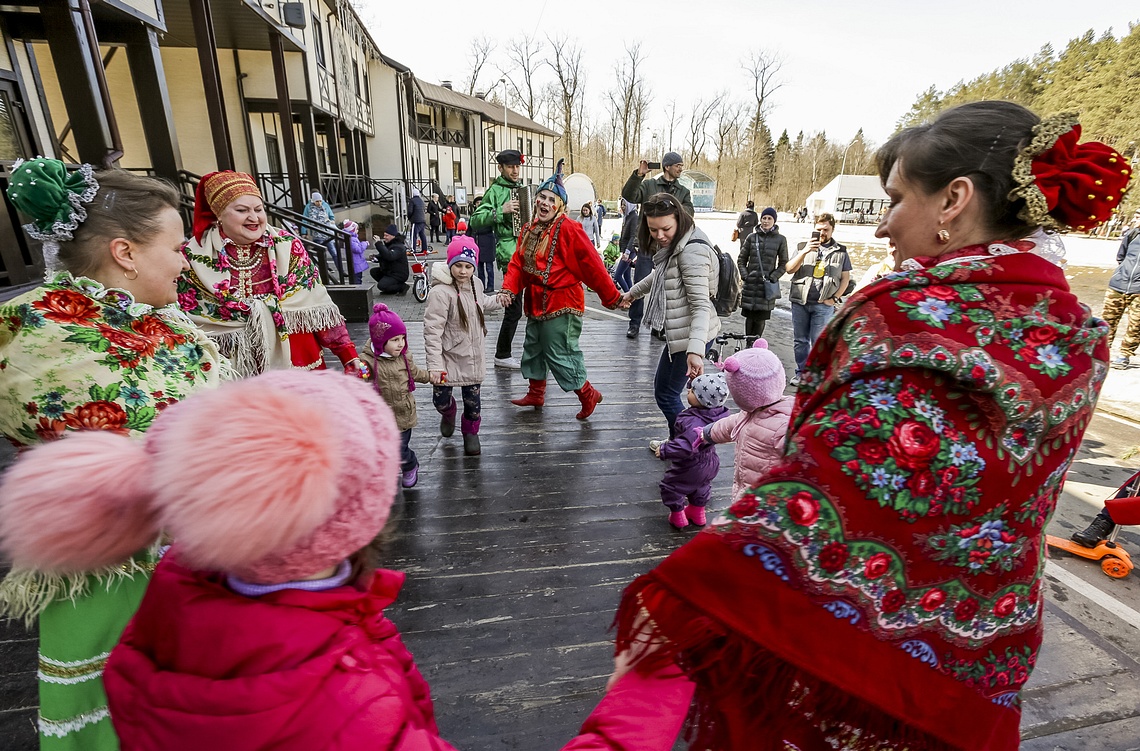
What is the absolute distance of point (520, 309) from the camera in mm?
5621

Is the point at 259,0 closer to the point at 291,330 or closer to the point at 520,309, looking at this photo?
the point at 520,309

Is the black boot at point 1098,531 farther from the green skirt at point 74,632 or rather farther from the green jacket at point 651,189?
the green jacket at point 651,189

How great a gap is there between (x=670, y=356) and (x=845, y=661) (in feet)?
9.25

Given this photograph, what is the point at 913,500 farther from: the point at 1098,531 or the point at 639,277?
the point at 639,277

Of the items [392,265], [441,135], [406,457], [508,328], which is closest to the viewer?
[406,457]

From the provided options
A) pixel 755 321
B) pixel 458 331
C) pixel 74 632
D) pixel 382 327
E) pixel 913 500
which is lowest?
pixel 755 321

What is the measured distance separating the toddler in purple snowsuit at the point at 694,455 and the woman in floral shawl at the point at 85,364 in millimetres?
2225

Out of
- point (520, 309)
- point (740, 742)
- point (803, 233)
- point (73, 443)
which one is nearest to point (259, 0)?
point (520, 309)

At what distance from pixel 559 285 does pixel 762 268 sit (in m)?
2.99

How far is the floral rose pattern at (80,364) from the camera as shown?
1.31 m

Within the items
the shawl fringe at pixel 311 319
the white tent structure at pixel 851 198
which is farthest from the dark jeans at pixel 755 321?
the white tent structure at pixel 851 198

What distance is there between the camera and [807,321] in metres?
5.63

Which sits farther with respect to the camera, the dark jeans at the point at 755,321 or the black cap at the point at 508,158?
the dark jeans at the point at 755,321

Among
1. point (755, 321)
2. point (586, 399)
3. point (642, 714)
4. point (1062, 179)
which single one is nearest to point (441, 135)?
point (755, 321)
